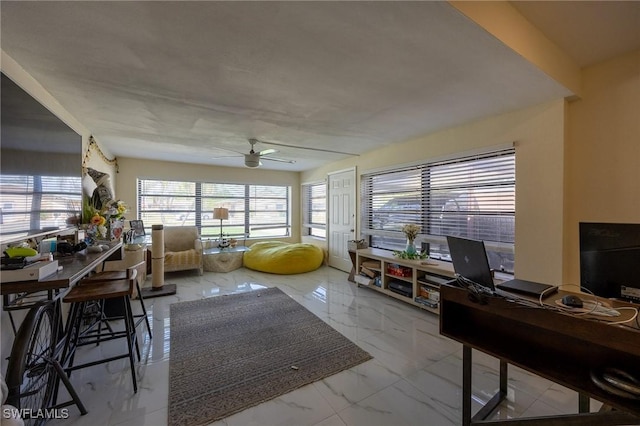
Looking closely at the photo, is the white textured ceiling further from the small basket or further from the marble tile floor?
the marble tile floor

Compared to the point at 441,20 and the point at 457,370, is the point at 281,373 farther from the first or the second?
the point at 441,20

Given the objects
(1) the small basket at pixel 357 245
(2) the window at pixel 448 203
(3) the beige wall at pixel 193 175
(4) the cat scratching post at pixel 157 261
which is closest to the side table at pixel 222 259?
(4) the cat scratching post at pixel 157 261

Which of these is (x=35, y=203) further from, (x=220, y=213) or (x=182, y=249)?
(x=220, y=213)

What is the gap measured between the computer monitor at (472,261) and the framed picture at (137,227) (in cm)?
533

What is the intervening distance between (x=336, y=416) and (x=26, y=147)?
2.62 meters

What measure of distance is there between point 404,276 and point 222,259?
11.9 feet

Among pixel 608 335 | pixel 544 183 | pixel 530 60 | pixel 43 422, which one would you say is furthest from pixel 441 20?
pixel 43 422

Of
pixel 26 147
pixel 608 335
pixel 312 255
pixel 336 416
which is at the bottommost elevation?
pixel 336 416

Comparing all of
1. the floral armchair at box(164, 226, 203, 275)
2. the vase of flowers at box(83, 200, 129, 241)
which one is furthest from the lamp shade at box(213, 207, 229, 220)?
the vase of flowers at box(83, 200, 129, 241)

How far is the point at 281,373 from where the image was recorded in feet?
6.50

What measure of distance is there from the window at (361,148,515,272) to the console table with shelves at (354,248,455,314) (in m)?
0.43

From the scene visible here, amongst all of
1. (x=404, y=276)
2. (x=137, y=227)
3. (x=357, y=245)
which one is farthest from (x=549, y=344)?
(x=137, y=227)

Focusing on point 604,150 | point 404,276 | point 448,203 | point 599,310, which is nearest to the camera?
point 599,310

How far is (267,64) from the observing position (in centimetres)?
178
